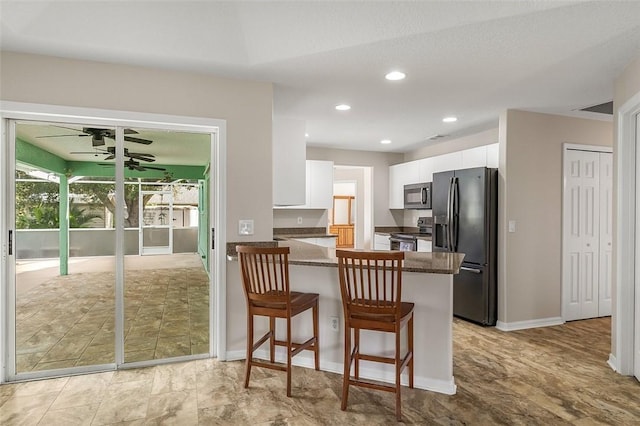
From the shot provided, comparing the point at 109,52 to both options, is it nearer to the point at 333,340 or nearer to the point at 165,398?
the point at 165,398

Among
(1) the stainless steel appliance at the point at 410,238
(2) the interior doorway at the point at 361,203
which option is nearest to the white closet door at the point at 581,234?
(1) the stainless steel appliance at the point at 410,238

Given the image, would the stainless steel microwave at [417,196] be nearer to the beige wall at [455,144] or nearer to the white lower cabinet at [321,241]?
the beige wall at [455,144]

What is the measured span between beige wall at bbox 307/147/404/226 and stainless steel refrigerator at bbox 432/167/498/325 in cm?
208

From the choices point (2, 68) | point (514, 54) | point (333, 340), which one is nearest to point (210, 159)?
point (2, 68)

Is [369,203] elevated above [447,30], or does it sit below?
below

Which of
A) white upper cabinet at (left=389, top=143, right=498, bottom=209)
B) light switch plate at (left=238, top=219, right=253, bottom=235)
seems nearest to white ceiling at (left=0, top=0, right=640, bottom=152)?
white upper cabinet at (left=389, top=143, right=498, bottom=209)

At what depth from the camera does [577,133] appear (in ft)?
14.5

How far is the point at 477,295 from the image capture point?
4.24m

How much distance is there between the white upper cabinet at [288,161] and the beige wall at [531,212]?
2285 mm

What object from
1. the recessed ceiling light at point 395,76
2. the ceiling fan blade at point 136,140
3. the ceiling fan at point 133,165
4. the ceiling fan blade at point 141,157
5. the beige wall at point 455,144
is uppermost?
the recessed ceiling light at point 395,76

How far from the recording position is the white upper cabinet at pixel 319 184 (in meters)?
5.83

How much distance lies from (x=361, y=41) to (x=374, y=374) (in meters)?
2.40

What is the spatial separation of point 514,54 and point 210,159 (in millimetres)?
2510

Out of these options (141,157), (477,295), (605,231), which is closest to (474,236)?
(477,295)
